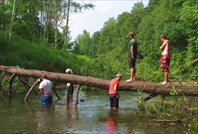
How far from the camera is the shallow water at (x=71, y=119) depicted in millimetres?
11352

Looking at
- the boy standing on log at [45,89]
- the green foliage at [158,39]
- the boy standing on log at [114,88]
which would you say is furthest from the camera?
the green foliage at [158,39]

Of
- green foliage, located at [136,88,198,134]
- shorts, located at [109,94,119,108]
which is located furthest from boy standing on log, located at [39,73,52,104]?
green foliage, located at [136,88,198,134]

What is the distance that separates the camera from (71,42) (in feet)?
169

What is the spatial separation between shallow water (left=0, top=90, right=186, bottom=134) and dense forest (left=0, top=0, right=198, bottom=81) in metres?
2.28

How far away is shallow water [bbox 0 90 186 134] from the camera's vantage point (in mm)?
11352

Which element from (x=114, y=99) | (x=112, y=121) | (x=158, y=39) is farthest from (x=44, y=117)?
(x=158, y=39)

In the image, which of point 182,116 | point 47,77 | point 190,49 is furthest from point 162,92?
point 190,49

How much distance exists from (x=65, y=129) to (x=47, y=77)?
6577mm

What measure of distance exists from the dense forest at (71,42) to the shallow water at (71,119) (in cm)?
228

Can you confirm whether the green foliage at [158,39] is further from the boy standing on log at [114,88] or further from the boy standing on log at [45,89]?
the boy standing on log at [45,89]

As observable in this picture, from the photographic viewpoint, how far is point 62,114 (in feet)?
47.3

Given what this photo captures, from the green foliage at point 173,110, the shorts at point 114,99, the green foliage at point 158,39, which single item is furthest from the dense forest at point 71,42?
the green foliage at point 173,110

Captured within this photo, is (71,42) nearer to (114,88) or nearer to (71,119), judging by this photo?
(114,88)

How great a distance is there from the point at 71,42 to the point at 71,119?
127 ft
